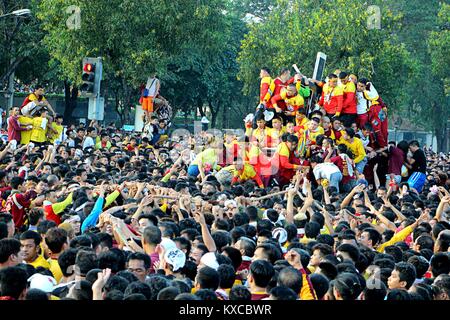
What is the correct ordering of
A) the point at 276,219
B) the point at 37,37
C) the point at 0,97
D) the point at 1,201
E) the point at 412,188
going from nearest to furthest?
1. the point at 276,219
2. the point at 1,201
3. the point at 412,188
4. the point at 37,37
5. the point at 0,97

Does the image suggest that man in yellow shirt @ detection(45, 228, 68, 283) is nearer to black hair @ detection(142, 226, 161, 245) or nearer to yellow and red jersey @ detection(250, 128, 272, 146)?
black hair @ detection(142, 226, 161, 245)

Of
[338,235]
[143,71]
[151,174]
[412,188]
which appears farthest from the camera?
[143,71]

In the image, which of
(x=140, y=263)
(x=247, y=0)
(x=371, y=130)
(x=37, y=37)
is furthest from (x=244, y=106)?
(x=140, y=263)

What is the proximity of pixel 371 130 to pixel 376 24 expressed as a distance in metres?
21.5

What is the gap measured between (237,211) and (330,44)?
1253 inches

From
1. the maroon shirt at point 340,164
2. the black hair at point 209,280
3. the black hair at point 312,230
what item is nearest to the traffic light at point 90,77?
the maroon shirt at point 340,164

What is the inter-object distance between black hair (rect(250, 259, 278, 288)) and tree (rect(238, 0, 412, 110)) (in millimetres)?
32978

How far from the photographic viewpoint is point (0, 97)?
49.6m

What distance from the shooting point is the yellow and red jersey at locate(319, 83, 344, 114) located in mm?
20000

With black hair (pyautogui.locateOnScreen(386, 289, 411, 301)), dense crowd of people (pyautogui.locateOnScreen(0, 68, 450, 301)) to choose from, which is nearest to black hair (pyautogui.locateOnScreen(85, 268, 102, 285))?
dense crowd of people (pyautogui.locateOnScreen(0, 68, 450, 301))

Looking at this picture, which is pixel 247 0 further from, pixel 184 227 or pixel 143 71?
pixel 184 227

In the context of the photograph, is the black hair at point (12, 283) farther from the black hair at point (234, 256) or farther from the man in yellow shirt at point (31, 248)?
the black hair at point (234, 256)

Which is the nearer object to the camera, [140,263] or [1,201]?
[140,263]

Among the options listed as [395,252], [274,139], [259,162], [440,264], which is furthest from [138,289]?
[274,139]
